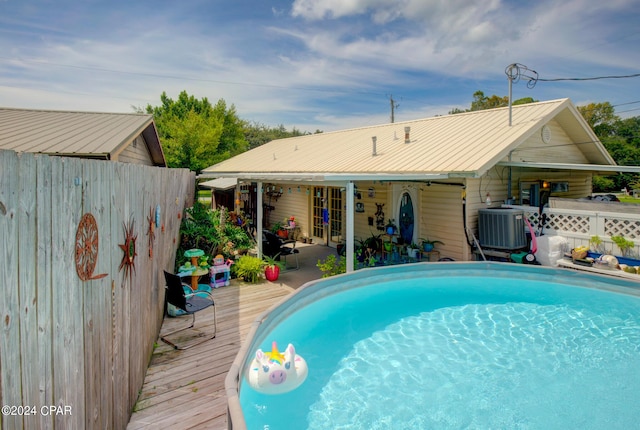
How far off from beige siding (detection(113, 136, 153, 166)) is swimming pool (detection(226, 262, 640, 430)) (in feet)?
26.2

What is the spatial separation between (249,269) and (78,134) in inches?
256

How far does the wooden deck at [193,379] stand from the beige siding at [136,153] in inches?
288

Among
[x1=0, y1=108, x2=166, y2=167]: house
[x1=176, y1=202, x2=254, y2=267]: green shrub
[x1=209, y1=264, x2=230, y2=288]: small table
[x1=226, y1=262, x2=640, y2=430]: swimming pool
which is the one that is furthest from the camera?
[x1=0, y1=108, x2=166, y2=167]: house

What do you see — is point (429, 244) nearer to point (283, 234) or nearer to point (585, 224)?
point (585, 224)

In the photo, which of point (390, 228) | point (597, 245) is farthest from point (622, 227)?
point (390, 228)

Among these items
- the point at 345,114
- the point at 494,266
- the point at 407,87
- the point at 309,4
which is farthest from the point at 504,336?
the point at 345,114

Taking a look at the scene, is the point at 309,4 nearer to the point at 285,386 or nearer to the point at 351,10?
the point at 351,10

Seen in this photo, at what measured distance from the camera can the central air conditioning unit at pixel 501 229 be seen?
30.4 ft

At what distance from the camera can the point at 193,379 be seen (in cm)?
448

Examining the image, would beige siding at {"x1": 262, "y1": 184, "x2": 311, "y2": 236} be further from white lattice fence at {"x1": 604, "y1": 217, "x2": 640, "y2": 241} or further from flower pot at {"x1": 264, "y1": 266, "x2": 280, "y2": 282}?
white lattice fence at {"x1": 604, "y1": 217, "x2": 640, "y2": 241}

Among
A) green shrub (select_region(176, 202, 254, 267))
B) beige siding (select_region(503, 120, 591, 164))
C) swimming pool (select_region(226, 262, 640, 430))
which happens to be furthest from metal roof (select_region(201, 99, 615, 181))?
swimming pool (select_region(226, 262, 640, 430))

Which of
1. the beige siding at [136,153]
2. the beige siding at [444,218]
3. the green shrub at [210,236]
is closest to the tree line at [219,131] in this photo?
the beige siding at [136,153]

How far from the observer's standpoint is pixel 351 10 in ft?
53.6

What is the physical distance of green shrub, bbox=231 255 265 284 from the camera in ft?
28.9
